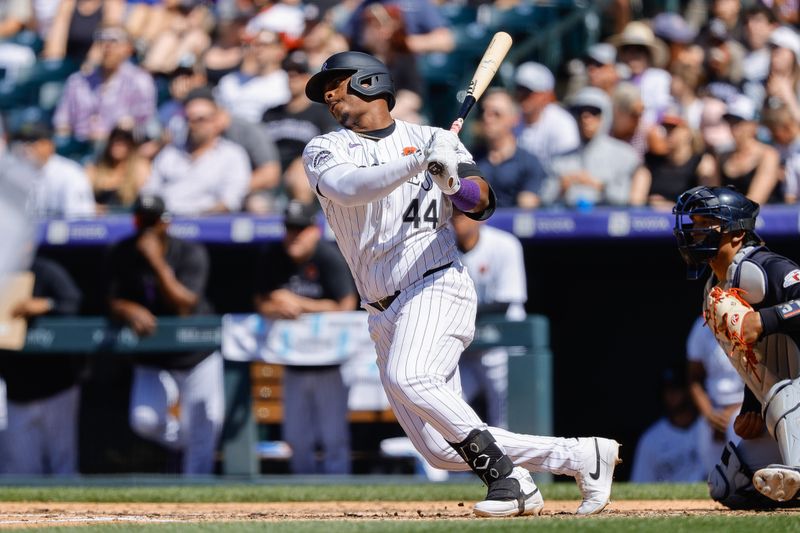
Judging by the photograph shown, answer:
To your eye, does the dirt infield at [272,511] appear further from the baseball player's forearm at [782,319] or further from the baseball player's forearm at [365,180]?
the baseball player's forearm at [365,180]

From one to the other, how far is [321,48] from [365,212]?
5467mm

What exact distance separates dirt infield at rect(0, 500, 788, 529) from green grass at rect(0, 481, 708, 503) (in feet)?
0.58

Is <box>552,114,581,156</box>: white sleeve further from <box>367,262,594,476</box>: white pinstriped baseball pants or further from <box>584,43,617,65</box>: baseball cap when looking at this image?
<box>367,262,594,476</box>: white pinstriped baseball pants

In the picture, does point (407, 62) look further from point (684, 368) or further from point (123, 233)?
point (684, 368)

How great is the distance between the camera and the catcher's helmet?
4.68m

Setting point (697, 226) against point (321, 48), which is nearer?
point (697, 226)

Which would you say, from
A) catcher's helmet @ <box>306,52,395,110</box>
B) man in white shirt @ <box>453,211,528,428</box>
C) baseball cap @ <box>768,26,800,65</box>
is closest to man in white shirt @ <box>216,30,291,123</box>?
man in white shirt @ <box>453,211,528,428</box>

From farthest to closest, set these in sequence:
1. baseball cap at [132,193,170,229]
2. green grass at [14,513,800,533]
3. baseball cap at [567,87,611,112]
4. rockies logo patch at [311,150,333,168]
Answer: baseball cap at [567,87,611,112], baseball cap at [132,193,170,229], rockies logo patch at [311,150,333,168], green grass at [14,513,800,533]

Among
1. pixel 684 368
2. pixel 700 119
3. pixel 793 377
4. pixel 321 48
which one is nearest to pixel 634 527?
pixel 793 377

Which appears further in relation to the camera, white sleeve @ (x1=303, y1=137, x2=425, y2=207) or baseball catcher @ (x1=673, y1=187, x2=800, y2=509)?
baseball catcher @ (x1=673, y1=187, x2=800, y2=509)

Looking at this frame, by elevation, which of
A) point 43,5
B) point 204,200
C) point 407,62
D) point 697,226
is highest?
point 43,5

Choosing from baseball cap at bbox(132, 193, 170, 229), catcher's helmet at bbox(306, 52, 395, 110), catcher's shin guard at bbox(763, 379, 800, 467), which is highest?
catcher's helmet at bbox(306, 52, 395, 110)

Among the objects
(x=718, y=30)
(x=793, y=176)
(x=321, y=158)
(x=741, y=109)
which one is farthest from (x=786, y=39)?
(x=321, y=158)

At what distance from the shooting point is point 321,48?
32.5 feet
